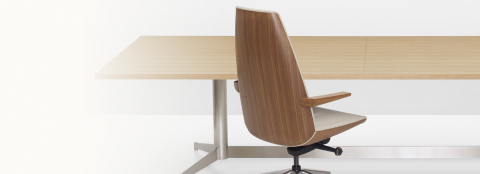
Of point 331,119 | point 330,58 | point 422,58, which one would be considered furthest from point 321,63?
point 422,58

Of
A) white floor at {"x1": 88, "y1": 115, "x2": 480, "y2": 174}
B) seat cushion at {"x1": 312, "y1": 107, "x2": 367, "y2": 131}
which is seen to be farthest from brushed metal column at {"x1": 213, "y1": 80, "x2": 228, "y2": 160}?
seat cushion at {"x1": 312, "y1": 107, "x2": 367, "y2": 131}

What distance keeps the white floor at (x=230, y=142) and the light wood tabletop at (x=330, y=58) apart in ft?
2.56

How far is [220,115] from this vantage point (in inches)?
176

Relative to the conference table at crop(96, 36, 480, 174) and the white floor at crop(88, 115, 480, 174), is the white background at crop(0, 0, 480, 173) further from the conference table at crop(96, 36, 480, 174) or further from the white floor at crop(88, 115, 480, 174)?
the conference table at crop(96, 36, 480, 174)

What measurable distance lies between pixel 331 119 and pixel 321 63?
38 cm

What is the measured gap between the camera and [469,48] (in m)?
4.43

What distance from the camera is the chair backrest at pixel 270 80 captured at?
3.24 m

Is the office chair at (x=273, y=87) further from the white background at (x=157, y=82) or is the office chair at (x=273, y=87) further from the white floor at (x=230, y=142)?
the white background at (x=157, y=82)

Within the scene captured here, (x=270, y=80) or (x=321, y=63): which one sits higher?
(x=321, y=63)

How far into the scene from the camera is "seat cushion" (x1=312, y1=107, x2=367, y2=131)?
3.59 metres

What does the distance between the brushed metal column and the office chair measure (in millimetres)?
872

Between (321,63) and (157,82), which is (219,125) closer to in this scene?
(321,63)

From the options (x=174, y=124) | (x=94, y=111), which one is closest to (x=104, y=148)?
(x=174, y=124)

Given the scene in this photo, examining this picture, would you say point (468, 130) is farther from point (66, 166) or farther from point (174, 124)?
point (66, 166)
